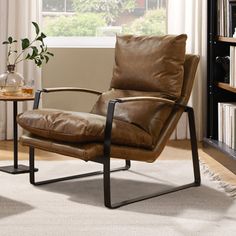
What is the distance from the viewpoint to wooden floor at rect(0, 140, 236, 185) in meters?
4.32

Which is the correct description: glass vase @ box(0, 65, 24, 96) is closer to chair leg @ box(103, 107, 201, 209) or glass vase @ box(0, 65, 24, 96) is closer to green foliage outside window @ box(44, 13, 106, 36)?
chair leg @ box(103, 107, 201, 209)

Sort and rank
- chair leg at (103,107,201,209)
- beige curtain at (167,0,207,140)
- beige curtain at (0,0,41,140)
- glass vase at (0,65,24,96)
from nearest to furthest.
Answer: chair leg at (103,107,201,209)
glass vase at (0,65,24,96)
beige curtain at (0,0,41,140)
beige curtain at (167,0,207,140)

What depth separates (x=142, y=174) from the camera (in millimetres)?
4180

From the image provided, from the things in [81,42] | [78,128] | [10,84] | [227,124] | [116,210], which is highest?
[81,42]

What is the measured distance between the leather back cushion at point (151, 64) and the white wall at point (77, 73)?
1490mm

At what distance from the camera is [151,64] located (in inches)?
152

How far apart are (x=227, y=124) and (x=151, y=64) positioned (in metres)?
1.06

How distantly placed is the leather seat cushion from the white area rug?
0.33m

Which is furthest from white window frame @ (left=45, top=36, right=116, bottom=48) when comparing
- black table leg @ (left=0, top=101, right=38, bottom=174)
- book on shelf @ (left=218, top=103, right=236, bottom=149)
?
black table leg @ (left=0, top=101, right=38, bottom=174)

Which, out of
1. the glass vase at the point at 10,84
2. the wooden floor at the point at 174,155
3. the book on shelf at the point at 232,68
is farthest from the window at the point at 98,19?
the glass vase at the point at 10,84

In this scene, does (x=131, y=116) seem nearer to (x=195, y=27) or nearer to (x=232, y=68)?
(x=232, y=68)

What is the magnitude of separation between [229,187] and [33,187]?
111cm

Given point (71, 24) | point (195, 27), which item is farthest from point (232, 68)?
point (71, 24)

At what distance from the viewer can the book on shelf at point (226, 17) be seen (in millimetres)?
4707
